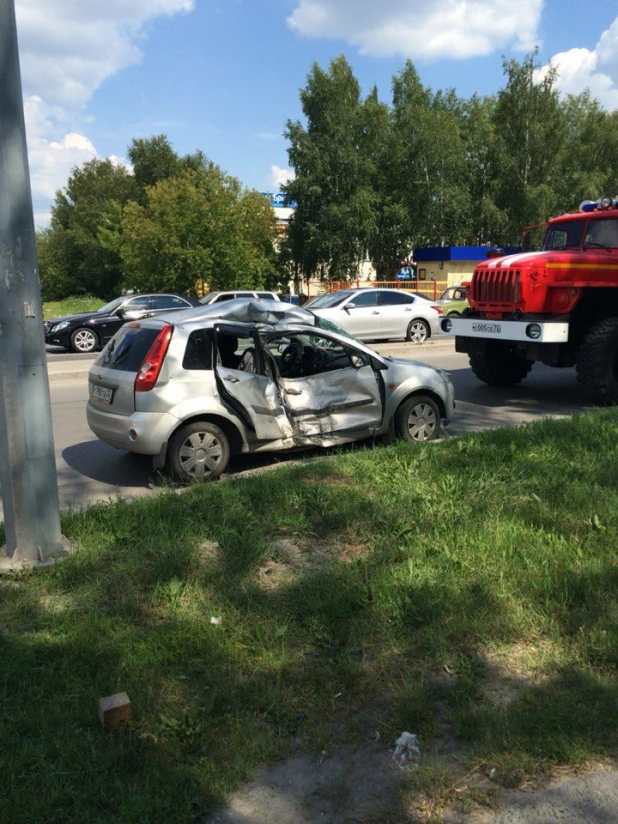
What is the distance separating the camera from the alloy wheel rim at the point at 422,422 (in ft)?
25.1

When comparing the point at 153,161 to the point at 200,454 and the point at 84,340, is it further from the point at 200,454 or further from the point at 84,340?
the point at 200,454

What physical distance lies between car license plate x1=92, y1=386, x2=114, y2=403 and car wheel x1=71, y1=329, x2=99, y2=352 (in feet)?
45.6

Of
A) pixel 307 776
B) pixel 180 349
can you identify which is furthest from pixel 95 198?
pixel 307 776

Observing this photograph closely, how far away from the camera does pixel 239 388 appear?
6.68 m

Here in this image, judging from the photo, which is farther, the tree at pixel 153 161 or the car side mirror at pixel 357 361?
the tree at pixel 153 161

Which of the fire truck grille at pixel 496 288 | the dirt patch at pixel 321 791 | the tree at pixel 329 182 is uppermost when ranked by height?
the tree at pixel 329 182

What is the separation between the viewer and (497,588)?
371cm

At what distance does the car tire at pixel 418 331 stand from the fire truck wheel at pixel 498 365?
802cm

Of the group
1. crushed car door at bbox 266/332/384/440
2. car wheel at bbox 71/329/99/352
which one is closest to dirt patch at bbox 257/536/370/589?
crushed car door at bbox 266/332/384/440

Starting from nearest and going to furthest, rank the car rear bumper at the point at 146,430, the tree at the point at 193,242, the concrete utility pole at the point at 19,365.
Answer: the concrete utility pole at the point at 19,365
the car rear bumper at the point at 146,430
the tree at the point at 193,242

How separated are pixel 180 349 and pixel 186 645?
146 inches

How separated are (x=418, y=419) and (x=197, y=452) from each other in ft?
8.03

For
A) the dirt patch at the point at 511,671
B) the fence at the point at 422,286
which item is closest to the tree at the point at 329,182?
the fence at the point at 422,286

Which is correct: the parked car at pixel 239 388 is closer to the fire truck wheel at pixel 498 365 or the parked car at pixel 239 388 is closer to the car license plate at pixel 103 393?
the car license plate at pixel 103 393
